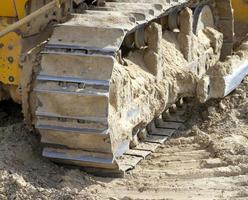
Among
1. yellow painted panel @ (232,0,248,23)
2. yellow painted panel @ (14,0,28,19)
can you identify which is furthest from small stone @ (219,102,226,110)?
yellow painted panel @ (232,0,248,23)

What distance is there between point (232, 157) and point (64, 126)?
141 centimetres

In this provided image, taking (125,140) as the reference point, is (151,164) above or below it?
below

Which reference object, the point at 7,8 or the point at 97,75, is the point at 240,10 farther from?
the point at 97,75

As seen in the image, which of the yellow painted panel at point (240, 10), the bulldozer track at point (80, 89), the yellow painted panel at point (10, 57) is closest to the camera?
the bulldozer track at point (80, 89)

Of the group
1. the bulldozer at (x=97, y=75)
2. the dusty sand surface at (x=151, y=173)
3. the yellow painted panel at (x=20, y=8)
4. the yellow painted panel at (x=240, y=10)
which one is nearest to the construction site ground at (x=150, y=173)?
the dusty sand surface at (x=151, y=173)

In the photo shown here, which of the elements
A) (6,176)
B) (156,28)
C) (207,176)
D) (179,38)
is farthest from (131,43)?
(6,176)

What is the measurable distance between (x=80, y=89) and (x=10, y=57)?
0.80 m

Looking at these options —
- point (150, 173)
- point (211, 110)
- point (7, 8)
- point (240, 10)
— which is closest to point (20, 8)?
point (7, 8)

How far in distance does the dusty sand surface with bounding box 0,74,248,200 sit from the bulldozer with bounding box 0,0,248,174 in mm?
132

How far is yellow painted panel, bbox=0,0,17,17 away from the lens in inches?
208

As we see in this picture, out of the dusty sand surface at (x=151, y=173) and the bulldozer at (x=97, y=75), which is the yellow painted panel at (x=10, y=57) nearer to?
the bulldozer at (x=97, y=75)

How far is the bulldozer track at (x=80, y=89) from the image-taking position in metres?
4.60

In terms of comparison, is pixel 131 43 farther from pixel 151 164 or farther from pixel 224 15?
pixel 224 15

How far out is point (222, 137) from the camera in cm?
593
